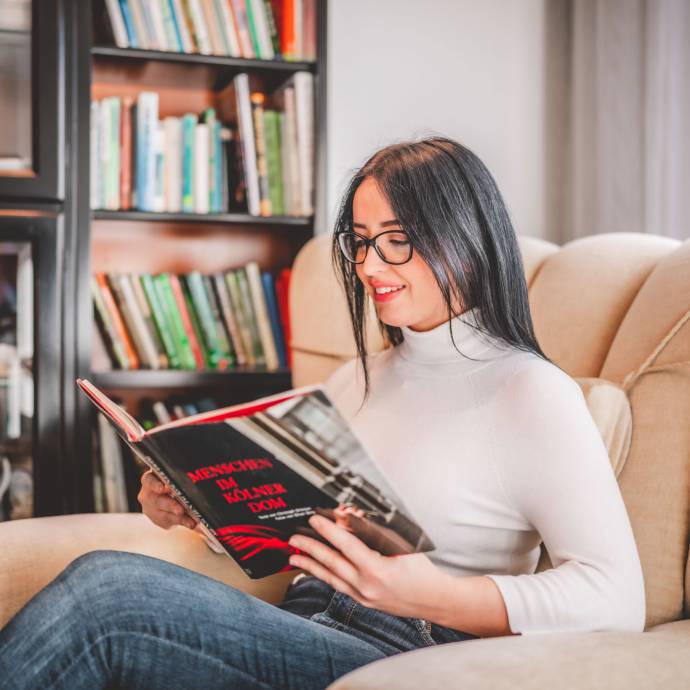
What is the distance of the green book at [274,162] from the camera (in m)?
2.03

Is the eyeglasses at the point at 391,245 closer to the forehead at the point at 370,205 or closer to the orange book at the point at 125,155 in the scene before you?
the forehead at the point at 370,205

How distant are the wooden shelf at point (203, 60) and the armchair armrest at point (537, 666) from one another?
58.8 inches

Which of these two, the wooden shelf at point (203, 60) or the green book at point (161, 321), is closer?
the wooden shelf at point (203, 60)

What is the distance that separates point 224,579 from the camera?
1248 mm

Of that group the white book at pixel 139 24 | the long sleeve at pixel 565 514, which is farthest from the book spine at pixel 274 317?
the long sleeve at pixel 565 514

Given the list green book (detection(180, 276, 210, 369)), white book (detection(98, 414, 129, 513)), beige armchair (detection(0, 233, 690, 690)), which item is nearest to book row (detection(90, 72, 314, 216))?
green book (detection(180, 276, 210, 369))

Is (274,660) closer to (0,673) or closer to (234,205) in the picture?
(0,673)

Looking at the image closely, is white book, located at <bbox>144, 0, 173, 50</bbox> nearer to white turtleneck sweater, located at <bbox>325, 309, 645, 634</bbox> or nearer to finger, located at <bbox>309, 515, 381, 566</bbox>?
white turtleneck sweater, located at <bbox>325, 309, 645, 634</bbox>

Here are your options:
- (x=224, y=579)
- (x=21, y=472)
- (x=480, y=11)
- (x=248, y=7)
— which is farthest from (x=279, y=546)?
(x=480, y=11)

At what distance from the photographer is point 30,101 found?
5.94ft

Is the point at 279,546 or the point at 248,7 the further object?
the point at 248,7

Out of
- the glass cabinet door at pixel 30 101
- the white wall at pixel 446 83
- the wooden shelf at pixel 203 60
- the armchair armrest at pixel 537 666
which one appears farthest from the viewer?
the white wall at pixel 446 83

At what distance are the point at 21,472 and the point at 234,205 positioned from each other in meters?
0.75

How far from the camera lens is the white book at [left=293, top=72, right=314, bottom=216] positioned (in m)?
2.00
